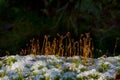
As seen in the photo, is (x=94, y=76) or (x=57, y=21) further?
(x=57, y=21)

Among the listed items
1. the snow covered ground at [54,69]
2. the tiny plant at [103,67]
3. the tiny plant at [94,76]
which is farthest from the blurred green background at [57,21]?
the tiny plant at [94,76]

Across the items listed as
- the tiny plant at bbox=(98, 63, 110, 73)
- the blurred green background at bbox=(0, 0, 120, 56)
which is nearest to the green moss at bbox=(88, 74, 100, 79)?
the tiny plant at bbox=(98, 63, 110, 73)

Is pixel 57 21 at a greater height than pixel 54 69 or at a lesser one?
greater

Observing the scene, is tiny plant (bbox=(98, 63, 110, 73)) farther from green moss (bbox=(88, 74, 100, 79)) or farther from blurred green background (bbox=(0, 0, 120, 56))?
blurred green background (bbox=(0, 0, 120, 56))

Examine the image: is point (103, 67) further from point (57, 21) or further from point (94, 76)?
point (57, 21)

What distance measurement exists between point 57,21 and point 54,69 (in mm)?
6922

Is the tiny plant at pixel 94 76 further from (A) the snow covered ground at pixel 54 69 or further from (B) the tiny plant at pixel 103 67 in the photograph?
(B) the tiny plant at pixel 103 67

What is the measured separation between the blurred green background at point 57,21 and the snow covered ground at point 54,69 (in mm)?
4700

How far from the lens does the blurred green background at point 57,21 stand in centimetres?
1495

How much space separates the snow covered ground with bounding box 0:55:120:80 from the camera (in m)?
8.50

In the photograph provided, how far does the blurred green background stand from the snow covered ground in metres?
4.70

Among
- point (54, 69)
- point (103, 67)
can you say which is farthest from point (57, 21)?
point (54, 69)

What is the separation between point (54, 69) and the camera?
885 centimetres

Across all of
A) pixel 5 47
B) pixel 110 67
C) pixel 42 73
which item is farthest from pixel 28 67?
pixel 5 47
